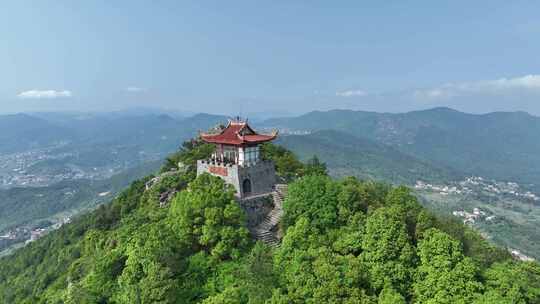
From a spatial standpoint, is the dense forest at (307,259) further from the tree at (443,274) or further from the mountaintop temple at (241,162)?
the mountaintop temple at (241,162)

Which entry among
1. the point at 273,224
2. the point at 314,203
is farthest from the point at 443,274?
the point at 273,224

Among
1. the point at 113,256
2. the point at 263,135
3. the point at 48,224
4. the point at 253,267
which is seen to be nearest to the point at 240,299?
the point at 253,267

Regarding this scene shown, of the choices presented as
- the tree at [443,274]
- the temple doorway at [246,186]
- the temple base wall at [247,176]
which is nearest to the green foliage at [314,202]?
the temple base wall at [247,176]

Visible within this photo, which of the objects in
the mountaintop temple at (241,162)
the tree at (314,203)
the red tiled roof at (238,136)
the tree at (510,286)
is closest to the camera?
the tree at (510,286)

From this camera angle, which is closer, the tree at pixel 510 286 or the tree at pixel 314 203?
the tree at pixel 510 286

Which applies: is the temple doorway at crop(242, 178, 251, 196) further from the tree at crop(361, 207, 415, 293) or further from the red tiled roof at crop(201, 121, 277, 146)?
the tree at crop(361, 207, 415, 293)

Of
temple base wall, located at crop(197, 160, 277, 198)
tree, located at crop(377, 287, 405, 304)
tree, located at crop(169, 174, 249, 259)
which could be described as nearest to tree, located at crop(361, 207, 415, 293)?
tree, located at crop(377, 287, 405, 304)
